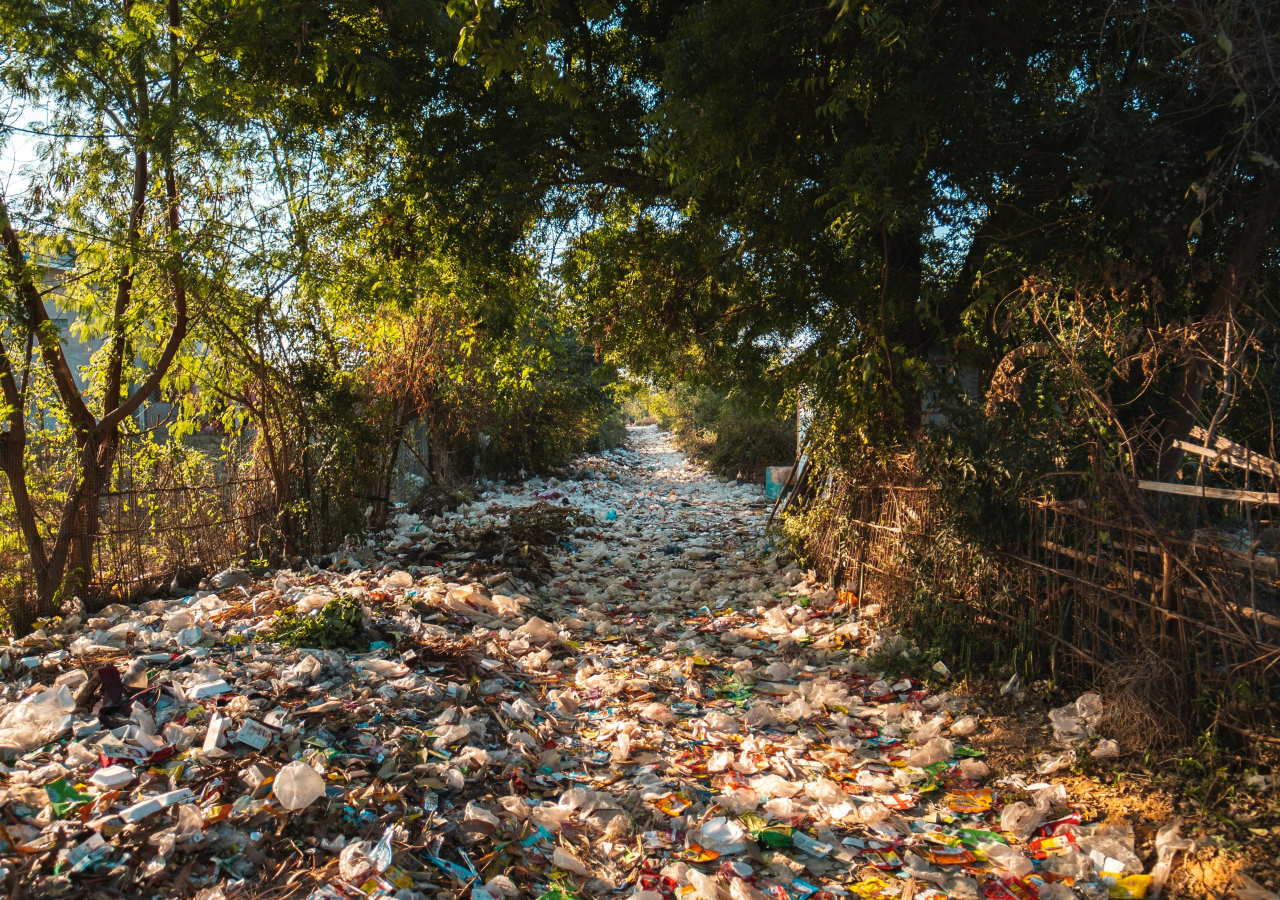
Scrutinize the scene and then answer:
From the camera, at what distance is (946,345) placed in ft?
17.2

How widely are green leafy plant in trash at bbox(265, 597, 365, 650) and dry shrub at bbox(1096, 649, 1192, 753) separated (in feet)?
13.1

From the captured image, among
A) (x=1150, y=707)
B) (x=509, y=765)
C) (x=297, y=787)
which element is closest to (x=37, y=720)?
(x=297, y=787)

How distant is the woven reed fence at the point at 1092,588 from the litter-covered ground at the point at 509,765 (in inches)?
10.9

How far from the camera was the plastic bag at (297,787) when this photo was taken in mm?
2803

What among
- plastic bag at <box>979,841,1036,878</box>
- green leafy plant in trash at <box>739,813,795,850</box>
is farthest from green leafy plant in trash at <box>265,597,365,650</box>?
plastic bag at <box>979,841,1036,878</box>

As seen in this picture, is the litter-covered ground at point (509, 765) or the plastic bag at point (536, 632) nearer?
the litter-covered ground at point (509, 765)

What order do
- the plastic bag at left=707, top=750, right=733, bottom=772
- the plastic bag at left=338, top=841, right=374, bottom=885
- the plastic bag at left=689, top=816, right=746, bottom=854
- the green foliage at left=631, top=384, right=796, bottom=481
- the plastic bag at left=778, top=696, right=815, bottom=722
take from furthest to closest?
the green foliage at left=631, top=384, right=796, bottom=481
the plastic bag at left=778, top=696, right=815, bottom=722
the plastic bag at left=707, top=750, right=733, bottom=772
the plastic bag at left=689, top=816, right=746, bottom=854
the plastic bag at left=338, top=841, right=374, bottom=885

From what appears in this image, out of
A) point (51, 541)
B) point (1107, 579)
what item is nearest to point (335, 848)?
point (1107, 579)

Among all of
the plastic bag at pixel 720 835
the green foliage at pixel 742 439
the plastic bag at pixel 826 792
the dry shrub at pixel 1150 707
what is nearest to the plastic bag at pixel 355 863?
the plastic bag at pixel 720 835

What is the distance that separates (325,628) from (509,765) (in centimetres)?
173

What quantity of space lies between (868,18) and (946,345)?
2244mm

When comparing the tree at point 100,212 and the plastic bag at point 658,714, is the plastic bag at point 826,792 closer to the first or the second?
the plastic bag at point 658,714

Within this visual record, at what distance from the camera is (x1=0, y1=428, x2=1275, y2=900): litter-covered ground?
2611mm

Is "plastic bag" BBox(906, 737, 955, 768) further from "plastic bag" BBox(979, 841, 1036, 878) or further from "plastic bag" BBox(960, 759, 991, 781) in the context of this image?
"plastic bag" BBox(979, 841, 1036, 878)
